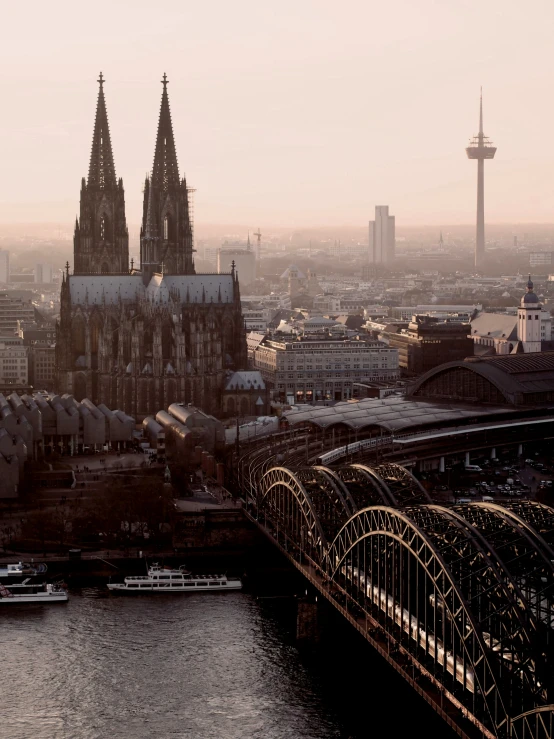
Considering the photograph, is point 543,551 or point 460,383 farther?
point 460,383

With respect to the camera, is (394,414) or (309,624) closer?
(309,624)

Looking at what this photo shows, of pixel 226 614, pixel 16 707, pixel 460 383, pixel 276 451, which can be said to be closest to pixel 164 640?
pixel 226 614

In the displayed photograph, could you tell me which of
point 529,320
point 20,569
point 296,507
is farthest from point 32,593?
point 529,320

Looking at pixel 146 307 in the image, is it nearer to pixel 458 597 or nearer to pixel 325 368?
pixel 325 368

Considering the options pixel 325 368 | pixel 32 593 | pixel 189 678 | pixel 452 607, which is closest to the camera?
pixel 452 607

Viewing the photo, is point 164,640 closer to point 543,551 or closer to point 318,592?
point 318,592

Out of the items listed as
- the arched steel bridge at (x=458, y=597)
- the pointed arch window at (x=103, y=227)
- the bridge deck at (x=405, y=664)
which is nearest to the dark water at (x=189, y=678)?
the bridge deck at (x=405, y=664)
